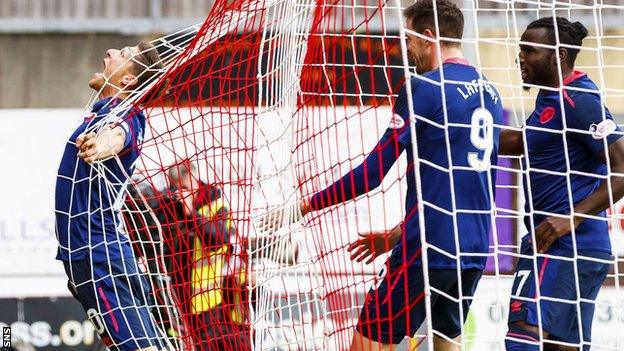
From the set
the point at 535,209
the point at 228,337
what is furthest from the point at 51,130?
the point at 535,209

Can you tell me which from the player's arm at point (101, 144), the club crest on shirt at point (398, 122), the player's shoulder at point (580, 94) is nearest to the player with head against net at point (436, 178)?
the club crest on shirt at point (398, 122)

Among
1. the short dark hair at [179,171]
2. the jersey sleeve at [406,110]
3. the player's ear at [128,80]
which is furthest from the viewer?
the short dark hair at [179,171]

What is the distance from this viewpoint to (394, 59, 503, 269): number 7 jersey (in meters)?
5.33

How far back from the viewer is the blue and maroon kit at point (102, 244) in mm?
6496

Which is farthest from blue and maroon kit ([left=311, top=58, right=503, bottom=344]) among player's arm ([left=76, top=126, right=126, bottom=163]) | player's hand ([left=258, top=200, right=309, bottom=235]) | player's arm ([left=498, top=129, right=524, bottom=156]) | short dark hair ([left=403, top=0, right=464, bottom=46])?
player's arm ([left=76, top=126, right=126, bottom=163])

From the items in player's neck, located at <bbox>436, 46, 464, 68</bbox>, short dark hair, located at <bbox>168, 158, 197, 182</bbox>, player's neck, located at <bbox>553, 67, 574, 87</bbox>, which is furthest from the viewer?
short dark hair, located at <bbox>168, 158, 197, 182</bbox>

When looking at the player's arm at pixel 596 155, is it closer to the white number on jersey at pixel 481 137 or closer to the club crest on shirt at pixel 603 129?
the club crest on shirt at pixel 603 129

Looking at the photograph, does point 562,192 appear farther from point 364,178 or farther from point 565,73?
point 364,178

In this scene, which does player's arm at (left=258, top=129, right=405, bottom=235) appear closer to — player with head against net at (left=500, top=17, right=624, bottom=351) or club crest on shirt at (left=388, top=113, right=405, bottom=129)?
club crest on shirt at (left=388, top=113, right=405, bottom=129)

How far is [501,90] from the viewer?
1003 cm

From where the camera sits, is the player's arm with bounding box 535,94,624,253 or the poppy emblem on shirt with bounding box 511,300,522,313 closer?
the player's arm with bounding box 535,94,624,253

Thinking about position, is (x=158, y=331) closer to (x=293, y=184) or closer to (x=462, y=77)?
(x=293, y=184)

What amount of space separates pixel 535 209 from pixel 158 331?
2197 mm

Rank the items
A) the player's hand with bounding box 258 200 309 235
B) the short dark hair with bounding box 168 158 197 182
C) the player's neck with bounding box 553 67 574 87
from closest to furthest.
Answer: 1. the player's neck with bounding box 553 67 574 87
2. the player's hand with bounding box 258 200 309 235
3. the short dark hair with bounding box 168 158 197 182
